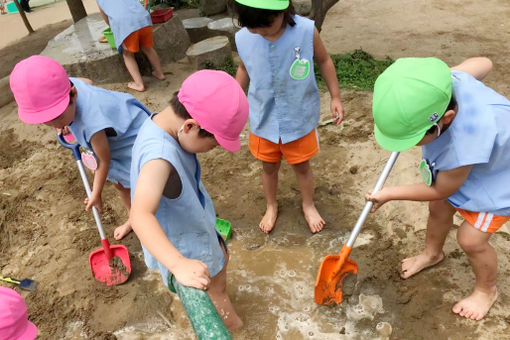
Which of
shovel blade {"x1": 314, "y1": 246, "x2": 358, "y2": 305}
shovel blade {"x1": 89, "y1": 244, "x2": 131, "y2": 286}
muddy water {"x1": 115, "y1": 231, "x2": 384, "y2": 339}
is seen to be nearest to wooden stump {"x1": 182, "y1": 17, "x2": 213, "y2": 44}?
muddy water {"x1": 115, "y1": 231, "x2": 384, "y2": 339}

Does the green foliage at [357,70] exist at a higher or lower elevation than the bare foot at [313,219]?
lower

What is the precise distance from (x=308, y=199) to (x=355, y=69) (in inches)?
89.7

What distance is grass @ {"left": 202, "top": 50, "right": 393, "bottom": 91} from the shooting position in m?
4.59

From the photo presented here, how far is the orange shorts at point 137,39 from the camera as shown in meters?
4.84

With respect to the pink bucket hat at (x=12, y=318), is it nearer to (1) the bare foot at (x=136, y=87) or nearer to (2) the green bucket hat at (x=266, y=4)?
(2) the green bucket hat at (x=266, y=4)

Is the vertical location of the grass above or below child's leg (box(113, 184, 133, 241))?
below

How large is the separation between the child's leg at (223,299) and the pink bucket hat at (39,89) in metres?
1.16

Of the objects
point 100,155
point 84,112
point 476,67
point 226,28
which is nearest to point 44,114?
point 84,112

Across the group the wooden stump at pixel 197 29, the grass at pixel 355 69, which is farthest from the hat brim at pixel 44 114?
the wooden stump at pixel 197 29

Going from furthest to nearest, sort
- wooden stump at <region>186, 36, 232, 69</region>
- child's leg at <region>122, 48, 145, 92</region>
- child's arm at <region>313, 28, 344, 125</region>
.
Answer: wooden stump at <region>186, 36, 232, 69</region> → child's leg at <region>122, 48, 145, 92</region> → child's arm at <region>313, 28, 344, 125</region>

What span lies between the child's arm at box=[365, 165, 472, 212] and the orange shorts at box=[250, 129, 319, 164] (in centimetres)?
74

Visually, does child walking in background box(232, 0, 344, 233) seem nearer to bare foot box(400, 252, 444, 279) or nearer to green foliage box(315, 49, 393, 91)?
bare foot box(400, 252, 444, 279)

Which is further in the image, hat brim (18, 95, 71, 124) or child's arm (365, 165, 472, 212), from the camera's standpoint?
hat brim (18, 95, 71, 124)

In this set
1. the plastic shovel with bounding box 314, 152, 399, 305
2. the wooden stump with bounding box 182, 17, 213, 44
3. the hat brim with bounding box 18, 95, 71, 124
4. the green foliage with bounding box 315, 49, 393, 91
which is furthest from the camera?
the wooden stump with bounding box 182, 17, 213, 44
